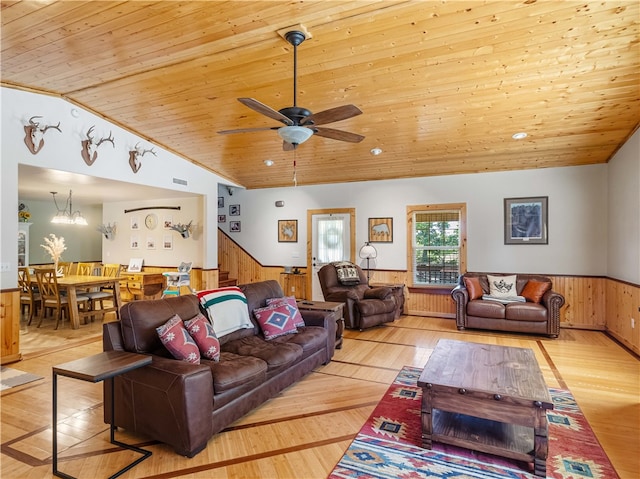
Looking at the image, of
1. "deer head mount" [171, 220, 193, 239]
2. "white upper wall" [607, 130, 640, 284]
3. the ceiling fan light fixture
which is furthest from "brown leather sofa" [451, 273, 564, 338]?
"deer head mount" [171, 220, 193, 239]

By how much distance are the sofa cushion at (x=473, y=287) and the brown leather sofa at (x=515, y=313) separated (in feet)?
0.19

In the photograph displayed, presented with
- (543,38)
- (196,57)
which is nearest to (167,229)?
(196,57)

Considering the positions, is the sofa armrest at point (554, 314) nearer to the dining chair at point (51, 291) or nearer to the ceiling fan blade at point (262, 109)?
the ceiling fan blade at point (262, 109)

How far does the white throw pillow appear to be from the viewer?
575 cm

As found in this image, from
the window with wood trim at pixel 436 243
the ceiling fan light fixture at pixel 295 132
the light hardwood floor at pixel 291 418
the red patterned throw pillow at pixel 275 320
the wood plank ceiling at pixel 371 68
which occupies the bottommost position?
the light hardwood floor at pixel 291 418

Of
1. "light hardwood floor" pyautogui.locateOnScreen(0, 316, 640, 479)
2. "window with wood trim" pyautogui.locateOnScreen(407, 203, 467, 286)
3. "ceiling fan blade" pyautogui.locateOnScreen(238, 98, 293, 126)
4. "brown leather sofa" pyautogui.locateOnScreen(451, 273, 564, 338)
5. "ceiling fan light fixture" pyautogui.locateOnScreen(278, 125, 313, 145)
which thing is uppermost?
"ceiling fan blade" pyautogui.locateOnScreen(238, 98, 293, 126)

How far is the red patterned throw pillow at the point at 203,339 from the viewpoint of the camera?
2.82 metres

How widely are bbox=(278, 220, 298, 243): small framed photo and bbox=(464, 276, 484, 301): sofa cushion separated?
362 cm

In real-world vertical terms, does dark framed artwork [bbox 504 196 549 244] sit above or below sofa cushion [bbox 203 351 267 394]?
above

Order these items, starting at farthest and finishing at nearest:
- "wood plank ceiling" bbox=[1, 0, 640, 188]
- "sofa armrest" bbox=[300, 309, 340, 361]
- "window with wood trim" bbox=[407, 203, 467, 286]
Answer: "window with wood trim" bbox=[407, 203, 467, 286]
"sofa armrest" bbox=[300, 309, 340, 361]
"wood plank ceiling" bbox=[1, 0, 640, 188]

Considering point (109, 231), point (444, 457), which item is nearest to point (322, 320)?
point (444, 457)

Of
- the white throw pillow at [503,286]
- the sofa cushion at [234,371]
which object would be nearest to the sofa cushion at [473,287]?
the white throw pillow at [503,286]

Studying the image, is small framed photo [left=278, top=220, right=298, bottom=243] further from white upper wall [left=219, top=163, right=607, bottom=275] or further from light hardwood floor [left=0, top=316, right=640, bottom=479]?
light hardwood floor [left=0, top=316, right=640, bottom=479]

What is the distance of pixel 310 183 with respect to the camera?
25.3 feet
